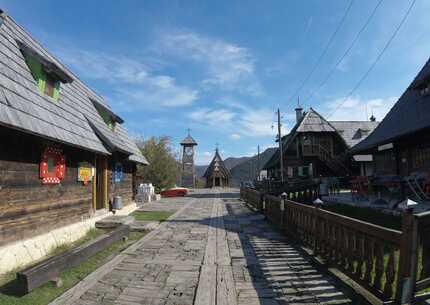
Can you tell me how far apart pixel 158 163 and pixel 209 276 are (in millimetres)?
24907

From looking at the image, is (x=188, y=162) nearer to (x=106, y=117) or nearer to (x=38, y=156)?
(x=106, y=117)

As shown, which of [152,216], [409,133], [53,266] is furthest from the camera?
[152,216]

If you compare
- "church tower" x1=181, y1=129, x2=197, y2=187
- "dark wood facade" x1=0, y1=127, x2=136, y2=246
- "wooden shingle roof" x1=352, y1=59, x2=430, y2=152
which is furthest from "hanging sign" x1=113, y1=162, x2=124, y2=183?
"church tower" x1=181, y1=129, x2=197, y2=187

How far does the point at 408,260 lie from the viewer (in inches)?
146

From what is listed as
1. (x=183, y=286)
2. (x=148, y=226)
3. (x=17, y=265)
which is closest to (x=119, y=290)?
(x=183, y=286)

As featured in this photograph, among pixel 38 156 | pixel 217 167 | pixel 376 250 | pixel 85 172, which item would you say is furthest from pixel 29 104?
pixel 217 167

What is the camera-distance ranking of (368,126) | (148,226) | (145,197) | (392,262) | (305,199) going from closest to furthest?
(392,262), (148,226), (305,199), (145,197), (368,126)

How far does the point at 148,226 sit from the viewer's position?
1116cm

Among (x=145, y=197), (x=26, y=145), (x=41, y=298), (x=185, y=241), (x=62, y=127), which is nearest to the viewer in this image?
(x=41, y=298)

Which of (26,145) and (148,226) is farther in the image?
(148,226)

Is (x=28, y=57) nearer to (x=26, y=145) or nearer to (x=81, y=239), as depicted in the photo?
(x=26, y=145)

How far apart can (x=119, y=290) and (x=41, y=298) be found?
3.45 feet

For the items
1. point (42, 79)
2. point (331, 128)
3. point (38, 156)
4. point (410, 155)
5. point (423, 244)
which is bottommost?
point (423, 244)

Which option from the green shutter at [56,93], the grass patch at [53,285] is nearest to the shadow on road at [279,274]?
the grass patch at [53,285]
